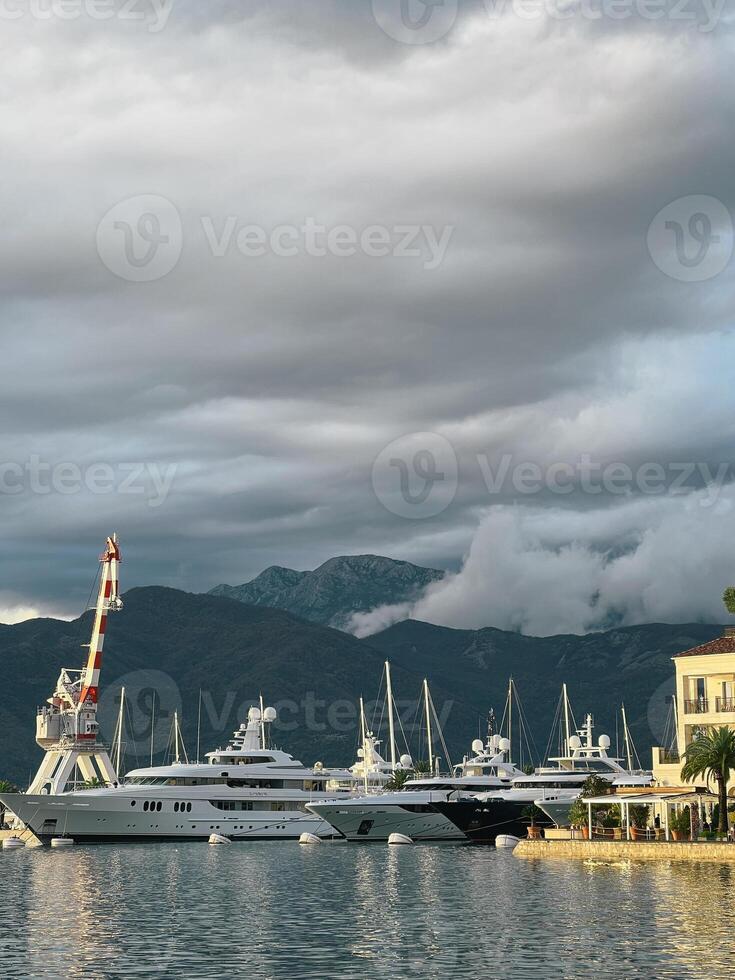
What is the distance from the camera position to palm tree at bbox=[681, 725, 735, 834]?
63.6 meters

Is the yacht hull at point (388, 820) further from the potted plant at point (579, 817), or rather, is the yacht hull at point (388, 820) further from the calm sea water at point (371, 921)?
the calm sea water at point (371, 921)

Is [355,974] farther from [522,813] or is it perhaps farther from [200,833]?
[200,833]

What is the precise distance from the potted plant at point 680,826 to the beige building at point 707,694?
4.65m

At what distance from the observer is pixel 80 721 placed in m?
115

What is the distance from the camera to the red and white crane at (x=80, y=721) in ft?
370

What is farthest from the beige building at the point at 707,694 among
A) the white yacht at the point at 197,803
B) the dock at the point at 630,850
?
the white yacht at the point at 197,803

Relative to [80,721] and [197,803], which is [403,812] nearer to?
[197,803]

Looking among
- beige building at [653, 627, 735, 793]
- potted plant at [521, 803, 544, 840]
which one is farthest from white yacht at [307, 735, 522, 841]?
beige building at [653, 627, 735, 793]

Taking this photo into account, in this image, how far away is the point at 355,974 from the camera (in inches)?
1284

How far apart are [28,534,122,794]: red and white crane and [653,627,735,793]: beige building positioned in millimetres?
53992

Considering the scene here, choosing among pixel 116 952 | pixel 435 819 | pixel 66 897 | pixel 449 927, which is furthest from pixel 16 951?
pixel 435 819

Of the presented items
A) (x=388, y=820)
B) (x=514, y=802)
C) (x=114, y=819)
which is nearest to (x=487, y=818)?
Result: (x=514, y=802)

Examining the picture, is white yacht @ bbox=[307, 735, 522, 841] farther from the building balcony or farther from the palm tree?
the palm tree

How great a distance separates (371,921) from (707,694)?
3583 cm
